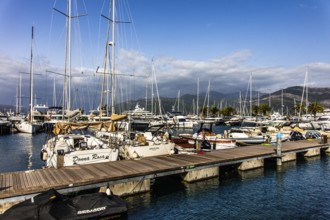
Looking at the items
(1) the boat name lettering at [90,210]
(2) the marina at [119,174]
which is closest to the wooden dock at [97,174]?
(2) the marina at [119,174]

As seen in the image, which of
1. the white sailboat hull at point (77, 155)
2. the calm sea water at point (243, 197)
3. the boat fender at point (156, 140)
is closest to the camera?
the calm sea water at point (243, 197)

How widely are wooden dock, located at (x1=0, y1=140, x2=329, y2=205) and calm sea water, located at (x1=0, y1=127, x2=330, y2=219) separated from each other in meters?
1.39

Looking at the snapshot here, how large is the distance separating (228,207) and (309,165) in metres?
16.0

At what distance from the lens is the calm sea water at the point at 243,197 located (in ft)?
46.3

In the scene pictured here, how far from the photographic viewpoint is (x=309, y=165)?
2647 centimetres

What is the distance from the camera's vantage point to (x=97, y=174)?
15.6 metres

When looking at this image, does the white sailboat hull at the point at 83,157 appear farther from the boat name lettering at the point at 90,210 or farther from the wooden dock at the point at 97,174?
the boat name lettering at the point at 90,210

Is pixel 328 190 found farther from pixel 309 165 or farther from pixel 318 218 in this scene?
pixel 309 165

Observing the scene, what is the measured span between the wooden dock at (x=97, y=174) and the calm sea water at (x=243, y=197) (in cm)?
139

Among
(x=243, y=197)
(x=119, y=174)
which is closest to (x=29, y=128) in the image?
(x=119, y=174)

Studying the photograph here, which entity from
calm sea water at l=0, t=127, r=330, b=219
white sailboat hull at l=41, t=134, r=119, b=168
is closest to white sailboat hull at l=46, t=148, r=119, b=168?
white sailboat hull at l=41, t=134, r=119, b=168

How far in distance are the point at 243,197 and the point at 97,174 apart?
9.48m

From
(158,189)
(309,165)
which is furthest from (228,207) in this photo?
(309,165)

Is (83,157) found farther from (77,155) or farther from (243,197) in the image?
(243,197)
